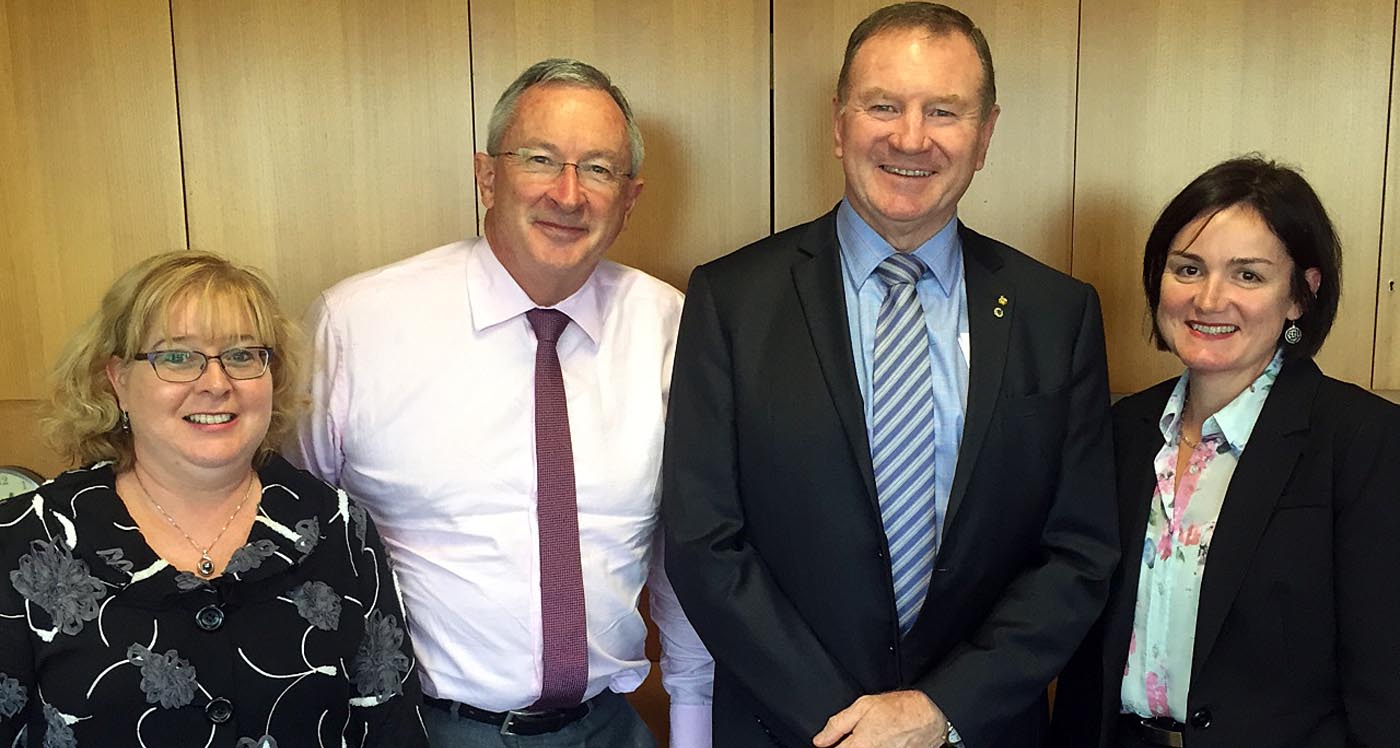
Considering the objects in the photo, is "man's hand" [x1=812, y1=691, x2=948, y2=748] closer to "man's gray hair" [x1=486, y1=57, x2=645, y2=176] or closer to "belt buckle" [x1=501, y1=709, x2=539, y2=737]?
"belt buckle" [x1=501, y1=709, x2=539, y2=737]

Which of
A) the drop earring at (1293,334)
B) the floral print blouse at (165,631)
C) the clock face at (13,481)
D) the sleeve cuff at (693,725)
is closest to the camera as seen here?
the floral print blouse at (165,631)

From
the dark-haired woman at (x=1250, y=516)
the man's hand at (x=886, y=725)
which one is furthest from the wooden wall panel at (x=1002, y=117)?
the man's hand at (x=886, y=725)

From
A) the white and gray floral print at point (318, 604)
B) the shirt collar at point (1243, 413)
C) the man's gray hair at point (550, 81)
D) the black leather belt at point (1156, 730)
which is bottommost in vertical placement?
the black leather belt at point (1156, 730)

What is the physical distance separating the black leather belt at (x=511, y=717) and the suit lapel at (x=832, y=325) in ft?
2.30

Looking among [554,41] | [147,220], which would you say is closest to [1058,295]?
[554,41]

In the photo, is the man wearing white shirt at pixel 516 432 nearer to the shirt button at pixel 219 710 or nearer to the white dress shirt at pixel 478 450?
the white dress shirt at pixel 478 450

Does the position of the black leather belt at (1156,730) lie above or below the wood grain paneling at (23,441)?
below

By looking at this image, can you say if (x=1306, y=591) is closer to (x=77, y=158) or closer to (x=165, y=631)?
(x=165, y=631)

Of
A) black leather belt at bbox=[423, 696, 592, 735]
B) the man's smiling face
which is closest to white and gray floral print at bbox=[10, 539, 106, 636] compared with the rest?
black leather belt at bbox=[423, 696, 592, 735]

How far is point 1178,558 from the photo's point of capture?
1.67 m

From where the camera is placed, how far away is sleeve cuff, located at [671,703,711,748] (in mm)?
1995

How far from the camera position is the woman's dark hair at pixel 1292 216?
166 cm

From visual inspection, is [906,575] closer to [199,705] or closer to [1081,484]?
[1081,484]

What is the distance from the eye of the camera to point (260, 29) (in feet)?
7.48
